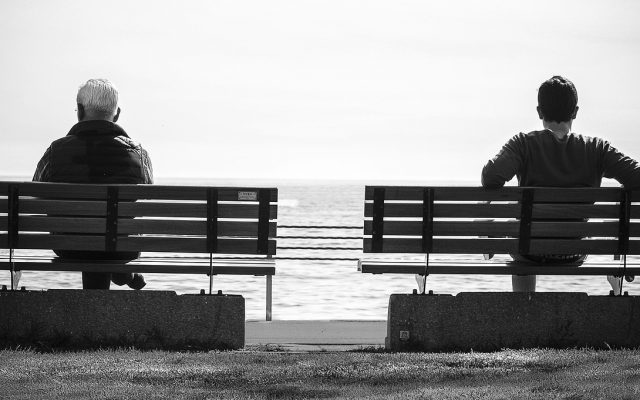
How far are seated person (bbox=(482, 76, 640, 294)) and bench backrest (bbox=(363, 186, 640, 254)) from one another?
0.20 m

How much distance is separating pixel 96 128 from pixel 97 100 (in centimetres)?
24

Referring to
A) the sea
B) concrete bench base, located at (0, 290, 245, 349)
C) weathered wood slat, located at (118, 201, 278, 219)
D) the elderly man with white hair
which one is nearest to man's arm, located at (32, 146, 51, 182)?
the elderly man with white hair

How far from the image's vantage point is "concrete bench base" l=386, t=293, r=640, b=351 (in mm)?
8266

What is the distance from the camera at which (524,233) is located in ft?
27.7

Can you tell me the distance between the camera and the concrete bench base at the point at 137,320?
8.20 meters

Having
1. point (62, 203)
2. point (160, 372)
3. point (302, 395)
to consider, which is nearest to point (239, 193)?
point (62, 203)

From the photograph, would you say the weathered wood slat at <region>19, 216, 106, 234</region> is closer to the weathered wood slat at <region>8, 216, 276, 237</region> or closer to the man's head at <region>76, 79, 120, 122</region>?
the weathered wood slat at <region>8, 216, 276, 237</region>

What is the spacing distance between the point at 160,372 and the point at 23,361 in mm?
975

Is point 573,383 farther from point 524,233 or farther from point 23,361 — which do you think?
point 23,361

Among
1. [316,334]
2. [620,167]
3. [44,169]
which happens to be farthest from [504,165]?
[44,169]

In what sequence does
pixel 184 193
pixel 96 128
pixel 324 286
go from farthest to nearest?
pixel 324 286
pixel 96 128
pixel 184 193

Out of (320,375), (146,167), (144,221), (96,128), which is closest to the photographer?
(320,375)

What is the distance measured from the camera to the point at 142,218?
8297 mm

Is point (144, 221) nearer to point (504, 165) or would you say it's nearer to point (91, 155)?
point (91, 155)
